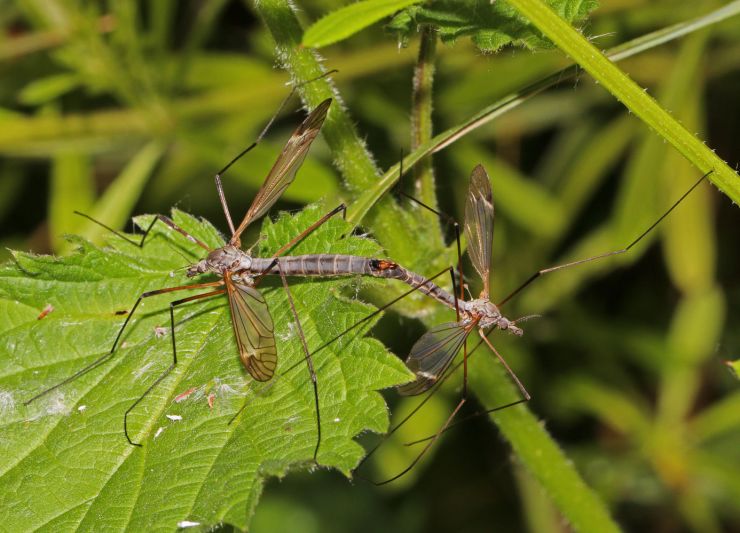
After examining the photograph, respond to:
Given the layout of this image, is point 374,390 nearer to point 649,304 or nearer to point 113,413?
point 113,413

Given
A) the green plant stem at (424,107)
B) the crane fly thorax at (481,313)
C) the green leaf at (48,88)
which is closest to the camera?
the green plant stem at (424,107)

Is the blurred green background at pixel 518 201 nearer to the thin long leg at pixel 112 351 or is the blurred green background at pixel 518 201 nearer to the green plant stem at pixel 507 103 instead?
the thin long leg at pixel 112 351

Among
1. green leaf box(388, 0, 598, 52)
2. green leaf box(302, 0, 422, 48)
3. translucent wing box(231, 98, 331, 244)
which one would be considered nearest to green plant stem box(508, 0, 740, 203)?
green leaf box(388, 0, 598, 52)

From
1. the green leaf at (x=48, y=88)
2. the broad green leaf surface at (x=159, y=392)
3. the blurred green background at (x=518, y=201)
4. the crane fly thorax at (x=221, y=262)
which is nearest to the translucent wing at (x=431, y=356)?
the broad green leaf surface at (x=159, y=392)

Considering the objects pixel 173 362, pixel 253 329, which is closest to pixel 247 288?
pixel 253 329

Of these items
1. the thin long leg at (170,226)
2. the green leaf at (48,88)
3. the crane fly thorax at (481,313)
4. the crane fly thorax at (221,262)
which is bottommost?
the crane fly thorax at (481,313)

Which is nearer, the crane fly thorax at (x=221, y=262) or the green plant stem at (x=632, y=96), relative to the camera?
the green plant stem at (x=632, y=96)
